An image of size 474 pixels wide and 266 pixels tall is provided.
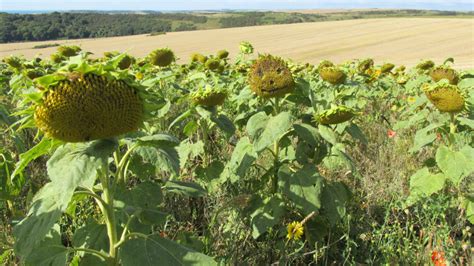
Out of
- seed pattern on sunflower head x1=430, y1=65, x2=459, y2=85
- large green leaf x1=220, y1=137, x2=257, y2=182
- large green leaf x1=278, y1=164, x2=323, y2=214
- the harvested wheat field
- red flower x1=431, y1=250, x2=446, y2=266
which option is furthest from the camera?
the harvested wheat field

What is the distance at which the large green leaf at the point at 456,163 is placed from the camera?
7.95 ft

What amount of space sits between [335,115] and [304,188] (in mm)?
383

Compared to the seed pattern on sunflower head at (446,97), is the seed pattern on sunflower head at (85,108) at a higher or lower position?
higher

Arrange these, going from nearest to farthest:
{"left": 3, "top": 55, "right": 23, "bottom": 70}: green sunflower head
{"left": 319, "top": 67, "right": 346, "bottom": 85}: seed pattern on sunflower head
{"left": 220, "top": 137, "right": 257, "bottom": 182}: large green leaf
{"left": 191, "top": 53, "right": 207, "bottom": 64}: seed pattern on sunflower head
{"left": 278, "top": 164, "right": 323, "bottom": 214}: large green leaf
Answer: {"left": 278, "top": 164, "right": 323, "bottom": 214}: large green leaf → {"left": 220, "top": 137, "right": 257, "bottom": 182}: large green leaf → {"left": 319, "top": 67, "right": 346, "bottom": 85}: seed pattern on sunflower head → {"left": 3, "top": 55, "right": 23, "bottom": 70}: green sunflower head → {"left": 191, "top": 53, "right": 207, "bottom": 64}: seed pattern on sunflower head

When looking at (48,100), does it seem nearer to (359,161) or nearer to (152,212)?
(152,212)

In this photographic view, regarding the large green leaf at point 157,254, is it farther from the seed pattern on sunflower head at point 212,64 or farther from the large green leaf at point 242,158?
the seed pattern on sunflower head at point 212,64

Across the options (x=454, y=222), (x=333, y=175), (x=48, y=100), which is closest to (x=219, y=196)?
(x=333, y=175)

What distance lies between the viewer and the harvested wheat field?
2081 centimetres

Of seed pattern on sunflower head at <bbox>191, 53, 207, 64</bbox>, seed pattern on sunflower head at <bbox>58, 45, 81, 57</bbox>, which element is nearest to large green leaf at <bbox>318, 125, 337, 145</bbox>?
seed pattern on sunflower head at <bbox>58, 45, 81, 57</bbox>

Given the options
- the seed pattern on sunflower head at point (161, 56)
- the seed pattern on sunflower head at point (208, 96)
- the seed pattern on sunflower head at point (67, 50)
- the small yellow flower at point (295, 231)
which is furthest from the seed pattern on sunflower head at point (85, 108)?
the seed pattern on sunflower head at point (67, 50)

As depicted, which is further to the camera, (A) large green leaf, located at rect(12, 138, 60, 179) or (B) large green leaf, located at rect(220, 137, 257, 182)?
(B) large green leaf, located at rect(220, 137, 257, 182)

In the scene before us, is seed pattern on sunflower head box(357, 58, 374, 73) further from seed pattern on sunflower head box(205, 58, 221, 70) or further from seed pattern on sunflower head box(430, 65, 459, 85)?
seed pattern on sunflower head box(430, 65, 459, 85)

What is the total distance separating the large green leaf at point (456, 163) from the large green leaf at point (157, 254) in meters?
1.55

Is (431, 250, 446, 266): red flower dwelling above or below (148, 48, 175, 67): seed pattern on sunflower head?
below
